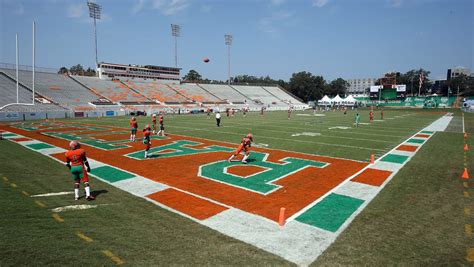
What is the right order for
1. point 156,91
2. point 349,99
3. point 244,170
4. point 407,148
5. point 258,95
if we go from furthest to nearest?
point 258,95 → point 349,99 → point 156,91 → point 407,148 → point 244,170

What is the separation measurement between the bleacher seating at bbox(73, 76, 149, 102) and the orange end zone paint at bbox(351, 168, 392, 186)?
56947 millimetres

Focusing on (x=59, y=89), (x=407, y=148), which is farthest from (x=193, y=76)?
(x=407, y=148)

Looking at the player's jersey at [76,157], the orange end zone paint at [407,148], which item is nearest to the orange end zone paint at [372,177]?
the orange end zone paint at [407,148]

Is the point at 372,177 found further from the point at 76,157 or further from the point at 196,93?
the point at 196,93

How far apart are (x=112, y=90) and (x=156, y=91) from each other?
1101 cm

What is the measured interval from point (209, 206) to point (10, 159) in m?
11.4

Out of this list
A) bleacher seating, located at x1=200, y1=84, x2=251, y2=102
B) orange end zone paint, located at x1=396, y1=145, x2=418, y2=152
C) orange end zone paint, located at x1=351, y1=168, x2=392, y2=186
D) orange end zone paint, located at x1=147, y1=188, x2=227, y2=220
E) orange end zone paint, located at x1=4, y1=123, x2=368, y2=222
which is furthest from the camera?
bleacher seating, located at x1=200, y1=84, x2=251, y2=102

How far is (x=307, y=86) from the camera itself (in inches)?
4710

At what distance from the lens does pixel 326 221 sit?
6.89 m

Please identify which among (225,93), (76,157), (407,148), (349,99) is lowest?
(407,148)

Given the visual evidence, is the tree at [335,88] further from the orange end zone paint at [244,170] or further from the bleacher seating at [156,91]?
the orange end zone paint at [244,170]

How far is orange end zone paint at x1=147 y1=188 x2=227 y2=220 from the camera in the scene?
Answer: 7.32 meters

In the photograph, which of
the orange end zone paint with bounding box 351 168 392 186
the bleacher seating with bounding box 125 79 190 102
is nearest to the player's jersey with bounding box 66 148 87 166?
A: the orange end zone paint with bounding box 351 168 392 186

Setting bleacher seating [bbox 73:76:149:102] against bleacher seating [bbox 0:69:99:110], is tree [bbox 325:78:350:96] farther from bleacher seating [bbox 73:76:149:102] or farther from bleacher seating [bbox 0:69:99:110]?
bleacher seating [bbox 0:69:99:110]
